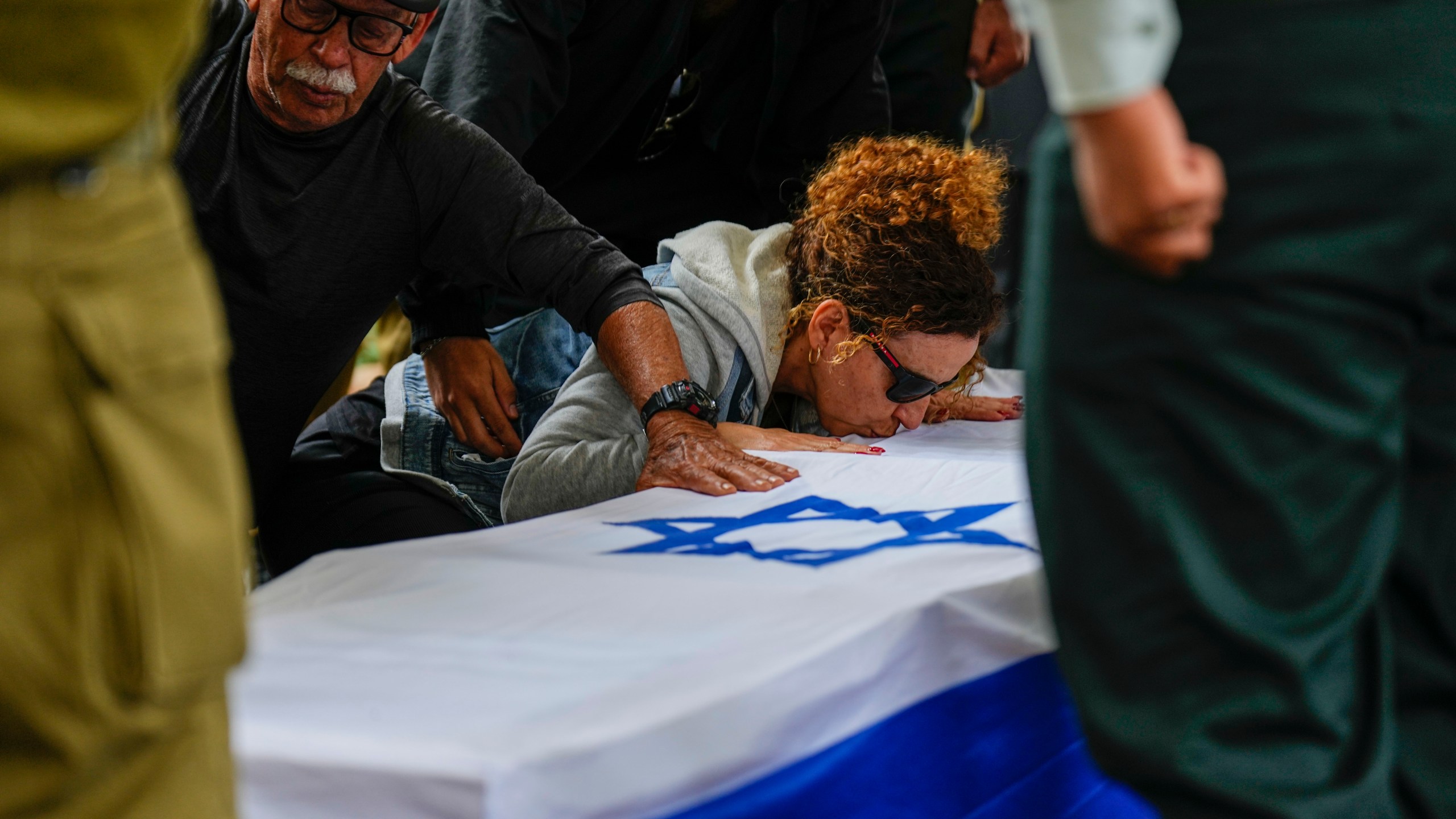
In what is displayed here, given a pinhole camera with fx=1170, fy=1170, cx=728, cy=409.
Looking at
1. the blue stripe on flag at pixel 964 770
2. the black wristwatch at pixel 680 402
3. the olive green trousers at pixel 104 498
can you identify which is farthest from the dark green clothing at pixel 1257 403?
the black wristwatch at pixel 680 402

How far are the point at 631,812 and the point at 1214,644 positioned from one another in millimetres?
396

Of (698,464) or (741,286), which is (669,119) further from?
(698,464)

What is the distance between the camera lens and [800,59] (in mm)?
2814

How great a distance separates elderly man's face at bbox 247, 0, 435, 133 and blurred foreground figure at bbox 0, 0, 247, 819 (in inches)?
44.6

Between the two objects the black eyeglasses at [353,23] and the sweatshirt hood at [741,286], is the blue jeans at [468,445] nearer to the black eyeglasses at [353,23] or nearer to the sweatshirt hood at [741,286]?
the sweatshirt hood at [741,286]

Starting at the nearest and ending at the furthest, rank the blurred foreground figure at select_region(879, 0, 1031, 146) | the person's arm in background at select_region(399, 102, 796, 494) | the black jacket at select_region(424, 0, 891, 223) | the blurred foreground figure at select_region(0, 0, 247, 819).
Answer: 1. the blurred foreground figure at select_region(0, 0, 247, 819)
2. the person's arm in background at select_region(399, 102, 796, 494)
3. the black jacket at select_region(424, 0, 891, 223)
4. the blurred foreground figure at select_region(879, 0, 1031, 146)

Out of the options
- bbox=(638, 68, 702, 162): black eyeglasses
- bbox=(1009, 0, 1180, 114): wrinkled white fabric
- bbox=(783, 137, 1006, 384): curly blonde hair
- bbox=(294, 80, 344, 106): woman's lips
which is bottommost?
bbox=(783, 137, 1006, 384): curly blonde hair

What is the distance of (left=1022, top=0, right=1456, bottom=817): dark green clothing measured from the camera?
0.69 m

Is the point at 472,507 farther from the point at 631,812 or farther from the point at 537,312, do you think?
the point at 631,812

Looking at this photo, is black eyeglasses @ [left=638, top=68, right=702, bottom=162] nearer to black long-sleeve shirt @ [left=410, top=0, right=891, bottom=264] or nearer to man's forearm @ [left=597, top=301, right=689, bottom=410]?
black long-sleeve shirt @ [left=410, top=0, right=891, bottom=264]

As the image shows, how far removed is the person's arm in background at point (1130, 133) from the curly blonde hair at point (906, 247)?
1.31m

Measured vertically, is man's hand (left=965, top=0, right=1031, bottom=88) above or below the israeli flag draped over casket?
above

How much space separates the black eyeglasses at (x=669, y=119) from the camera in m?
2.74

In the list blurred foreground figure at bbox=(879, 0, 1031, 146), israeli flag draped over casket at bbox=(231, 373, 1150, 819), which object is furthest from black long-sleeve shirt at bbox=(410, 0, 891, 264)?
israeli flag draped over casket at bbox=(231, 373, 1150, 819)
